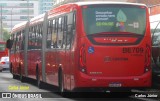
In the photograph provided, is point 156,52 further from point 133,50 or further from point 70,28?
point 70,28

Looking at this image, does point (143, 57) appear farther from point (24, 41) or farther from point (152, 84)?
point (24, 41)

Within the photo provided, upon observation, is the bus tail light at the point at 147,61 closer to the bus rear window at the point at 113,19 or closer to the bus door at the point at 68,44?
the bus rear window at the point at 113,19

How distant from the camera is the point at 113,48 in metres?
17.0

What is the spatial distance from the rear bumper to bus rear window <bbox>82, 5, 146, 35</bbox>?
50.3 inches

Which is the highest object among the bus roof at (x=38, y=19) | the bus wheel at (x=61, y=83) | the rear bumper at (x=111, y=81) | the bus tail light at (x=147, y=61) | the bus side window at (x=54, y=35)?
the bus roof at (x=38, y=19)

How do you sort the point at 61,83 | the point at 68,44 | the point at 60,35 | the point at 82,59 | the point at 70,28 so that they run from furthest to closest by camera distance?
the point at 60,35, the point at 61,83, the point at 68,44, the point at 70,28, the point at 82,59

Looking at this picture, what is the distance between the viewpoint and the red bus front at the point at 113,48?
1681 cm

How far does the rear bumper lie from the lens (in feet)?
55.0

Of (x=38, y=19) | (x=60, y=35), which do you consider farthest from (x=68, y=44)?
(x=38, y=19)

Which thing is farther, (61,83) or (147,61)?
(61,83)

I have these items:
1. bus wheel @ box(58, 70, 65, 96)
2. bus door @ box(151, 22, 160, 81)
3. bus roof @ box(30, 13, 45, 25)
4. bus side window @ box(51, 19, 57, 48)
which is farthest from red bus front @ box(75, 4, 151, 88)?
bus roof @ box(30, 13, 45, 25)

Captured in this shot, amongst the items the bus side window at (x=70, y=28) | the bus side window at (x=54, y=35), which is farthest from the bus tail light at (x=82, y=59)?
the bus side window at (x=54, y=35)

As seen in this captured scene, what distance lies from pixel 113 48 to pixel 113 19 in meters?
0.85

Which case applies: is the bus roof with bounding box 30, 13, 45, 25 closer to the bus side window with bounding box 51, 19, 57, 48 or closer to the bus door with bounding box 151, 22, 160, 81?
the bus side window with bounding box 51, 19, 57, 48
